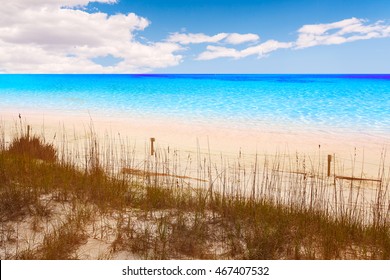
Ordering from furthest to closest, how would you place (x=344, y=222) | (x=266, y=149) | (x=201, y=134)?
(x=201, y=134) → (x=266, y=149) → (x=344, y=222)

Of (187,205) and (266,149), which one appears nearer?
(187,205)

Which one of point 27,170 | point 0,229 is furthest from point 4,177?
point 0,229

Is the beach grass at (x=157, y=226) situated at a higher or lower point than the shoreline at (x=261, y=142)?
higher

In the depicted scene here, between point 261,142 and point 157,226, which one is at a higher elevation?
point 157,226

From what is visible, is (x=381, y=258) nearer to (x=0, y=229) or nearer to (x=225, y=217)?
(x=225, y=217)

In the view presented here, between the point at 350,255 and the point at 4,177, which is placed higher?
the point at 4,177

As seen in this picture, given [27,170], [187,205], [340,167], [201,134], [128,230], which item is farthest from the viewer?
[201,134]

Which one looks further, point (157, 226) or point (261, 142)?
point (261, 142)

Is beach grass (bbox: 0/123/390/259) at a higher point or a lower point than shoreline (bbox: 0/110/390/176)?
higher

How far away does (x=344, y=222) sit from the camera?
3562mm

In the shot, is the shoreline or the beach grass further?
the shoreline

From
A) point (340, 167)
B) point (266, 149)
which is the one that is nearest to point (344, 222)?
point (340, 167)

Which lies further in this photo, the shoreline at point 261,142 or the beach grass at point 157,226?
the shoreline at point 261,142

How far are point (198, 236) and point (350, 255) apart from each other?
54.9 inches
